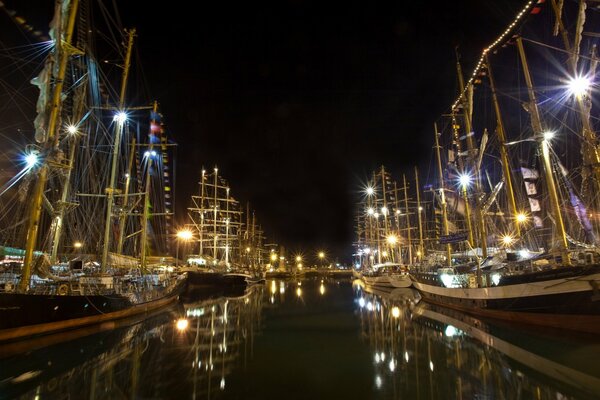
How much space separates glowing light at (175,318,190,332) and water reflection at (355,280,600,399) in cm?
950

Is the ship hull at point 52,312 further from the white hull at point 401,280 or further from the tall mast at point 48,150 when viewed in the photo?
the white hull at point 401,280

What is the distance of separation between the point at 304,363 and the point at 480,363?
19.0ft

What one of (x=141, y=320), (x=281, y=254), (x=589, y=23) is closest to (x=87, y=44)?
(x=141, y=320)

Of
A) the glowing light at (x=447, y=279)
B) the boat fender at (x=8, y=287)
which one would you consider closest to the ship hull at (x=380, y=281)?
the glowing light at (x=447, y=279)

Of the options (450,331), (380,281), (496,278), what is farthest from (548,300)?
(380,281)

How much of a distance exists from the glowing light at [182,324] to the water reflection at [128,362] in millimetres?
109

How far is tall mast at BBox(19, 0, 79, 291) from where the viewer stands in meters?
15.0

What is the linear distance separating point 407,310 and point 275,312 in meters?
9.83

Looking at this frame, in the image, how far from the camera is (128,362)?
37.1ft

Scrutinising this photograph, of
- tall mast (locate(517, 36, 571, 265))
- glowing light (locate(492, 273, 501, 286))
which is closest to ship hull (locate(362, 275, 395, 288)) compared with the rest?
glowing light (locate(492, 273, 501, 286))

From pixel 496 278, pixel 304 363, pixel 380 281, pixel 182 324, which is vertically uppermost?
pixel 496 278

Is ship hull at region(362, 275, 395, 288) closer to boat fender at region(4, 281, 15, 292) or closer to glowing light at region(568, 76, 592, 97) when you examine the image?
glowing light at region(568, 76, 592, 97)

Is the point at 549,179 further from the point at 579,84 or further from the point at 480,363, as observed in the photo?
the point at 480,363

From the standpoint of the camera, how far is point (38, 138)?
1623 cm
